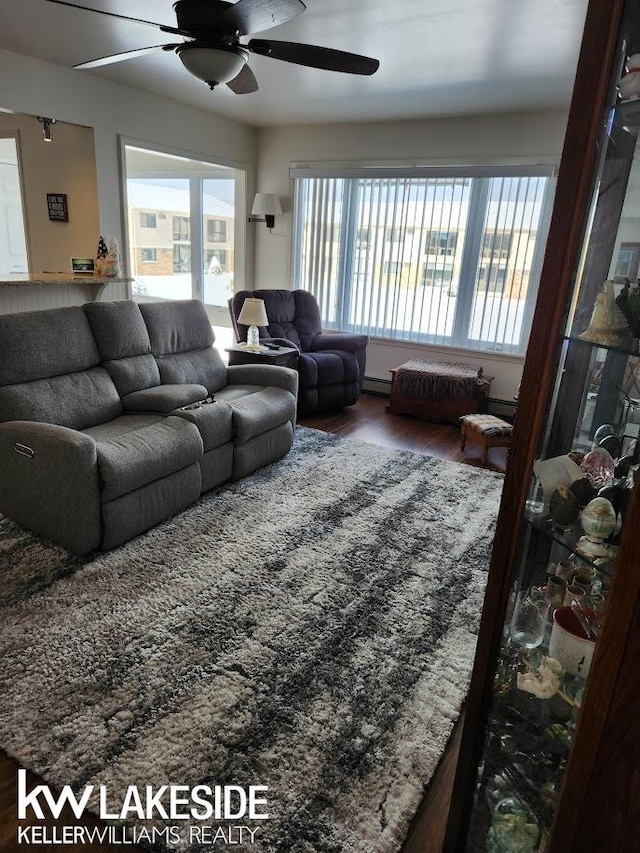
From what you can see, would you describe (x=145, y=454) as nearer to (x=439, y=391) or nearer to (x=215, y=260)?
(x=439, y=391)

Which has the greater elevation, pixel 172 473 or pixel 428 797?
pixel 172 473

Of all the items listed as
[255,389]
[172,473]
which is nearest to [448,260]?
[255,389]

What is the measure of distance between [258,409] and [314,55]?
192 cm

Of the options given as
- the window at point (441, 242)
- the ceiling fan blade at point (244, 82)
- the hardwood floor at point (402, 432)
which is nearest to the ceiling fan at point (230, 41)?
the ceiling fan blade at point (244, 82)

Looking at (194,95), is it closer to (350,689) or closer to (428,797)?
(350,689)

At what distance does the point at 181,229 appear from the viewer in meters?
7.25

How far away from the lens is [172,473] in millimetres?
2875

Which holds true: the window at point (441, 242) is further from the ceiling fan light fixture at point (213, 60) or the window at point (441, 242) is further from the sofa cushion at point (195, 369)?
the ceiling fan light fixture at point (213, 60)

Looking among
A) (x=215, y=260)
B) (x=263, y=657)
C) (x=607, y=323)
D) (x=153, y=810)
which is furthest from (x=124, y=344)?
(x=215, y=260)

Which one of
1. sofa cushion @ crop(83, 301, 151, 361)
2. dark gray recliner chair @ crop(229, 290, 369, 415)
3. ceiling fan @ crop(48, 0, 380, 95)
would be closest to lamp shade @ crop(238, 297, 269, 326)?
dark gray recliner chair @ crop(229, 290, 369, 415)

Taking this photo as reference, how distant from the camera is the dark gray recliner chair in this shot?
480cm

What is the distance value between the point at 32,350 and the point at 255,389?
4.81 ft

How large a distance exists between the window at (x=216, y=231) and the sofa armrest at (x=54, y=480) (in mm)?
5166

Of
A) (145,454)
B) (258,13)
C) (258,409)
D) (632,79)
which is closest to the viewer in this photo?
(632,79)
